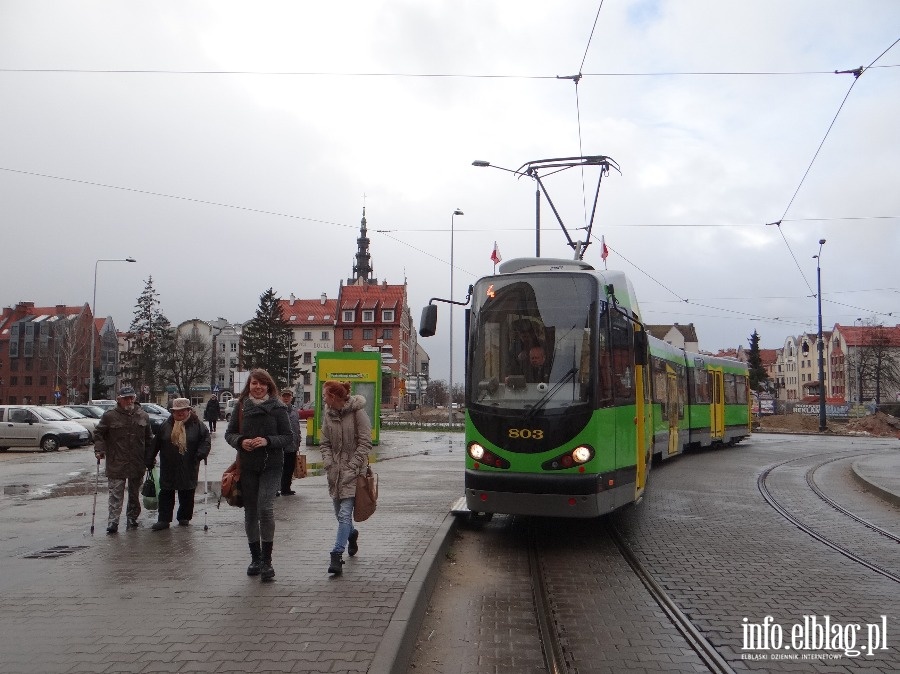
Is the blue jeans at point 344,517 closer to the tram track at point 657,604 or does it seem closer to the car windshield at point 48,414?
the tram track at point 657,604

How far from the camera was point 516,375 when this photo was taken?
9016 millimetres

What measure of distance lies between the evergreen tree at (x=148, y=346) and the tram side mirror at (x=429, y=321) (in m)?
68.8

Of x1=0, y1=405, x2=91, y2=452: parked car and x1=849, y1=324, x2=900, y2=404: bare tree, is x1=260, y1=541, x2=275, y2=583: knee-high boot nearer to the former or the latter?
x1=0, y1=405, x2=91, y2=452: parked car

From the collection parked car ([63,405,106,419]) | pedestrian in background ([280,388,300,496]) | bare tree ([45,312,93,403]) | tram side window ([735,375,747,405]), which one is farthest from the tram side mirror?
bare tree ([45,312,93,403])

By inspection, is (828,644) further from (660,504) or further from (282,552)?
(660,504)

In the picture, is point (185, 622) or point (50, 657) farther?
point (185, 622)

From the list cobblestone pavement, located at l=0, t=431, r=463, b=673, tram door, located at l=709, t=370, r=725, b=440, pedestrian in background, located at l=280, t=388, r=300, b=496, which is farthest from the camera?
tram door, located at l=709, t=370, r=725, b=440

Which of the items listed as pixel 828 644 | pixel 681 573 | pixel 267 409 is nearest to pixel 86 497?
pixel 267 409

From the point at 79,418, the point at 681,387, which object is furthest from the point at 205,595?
the point at 79,418

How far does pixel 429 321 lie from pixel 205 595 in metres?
4.25

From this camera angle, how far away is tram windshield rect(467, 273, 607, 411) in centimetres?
882

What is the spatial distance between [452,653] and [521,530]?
16.7ft

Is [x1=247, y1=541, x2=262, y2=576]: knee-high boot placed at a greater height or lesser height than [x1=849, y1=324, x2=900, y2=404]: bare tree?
lesser

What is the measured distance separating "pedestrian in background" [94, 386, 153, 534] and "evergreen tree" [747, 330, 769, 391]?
8164 cm
